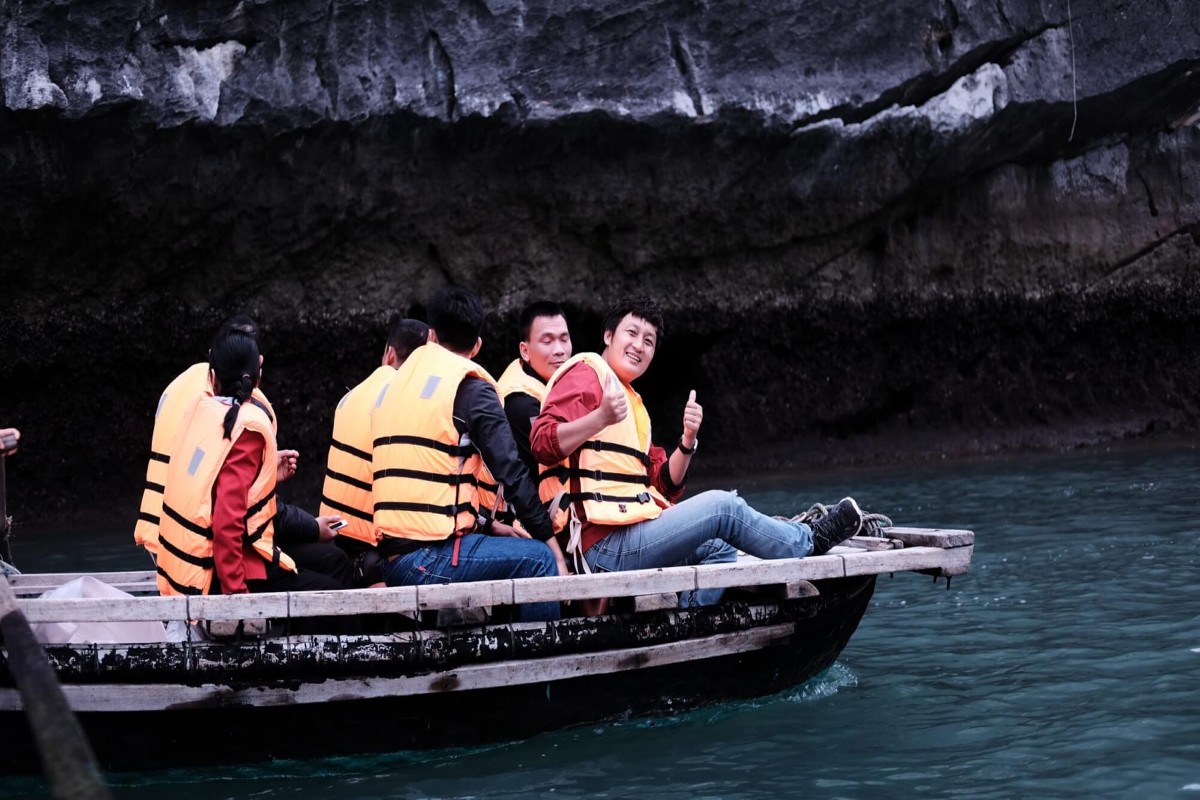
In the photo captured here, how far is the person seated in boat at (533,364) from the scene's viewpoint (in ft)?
17.9

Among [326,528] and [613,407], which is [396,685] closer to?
[326,528]

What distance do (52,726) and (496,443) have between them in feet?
7.37

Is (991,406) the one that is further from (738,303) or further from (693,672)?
(693,672)

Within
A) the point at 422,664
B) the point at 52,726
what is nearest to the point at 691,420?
the point at 422,664

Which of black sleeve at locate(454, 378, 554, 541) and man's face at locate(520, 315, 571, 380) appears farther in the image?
man's face at locate(520, 315, 571, 380)

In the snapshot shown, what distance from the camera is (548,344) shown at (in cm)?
579

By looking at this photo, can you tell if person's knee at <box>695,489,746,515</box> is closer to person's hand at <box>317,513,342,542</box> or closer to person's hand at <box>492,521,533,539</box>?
person's hand at <box>492,521,533,539</box>

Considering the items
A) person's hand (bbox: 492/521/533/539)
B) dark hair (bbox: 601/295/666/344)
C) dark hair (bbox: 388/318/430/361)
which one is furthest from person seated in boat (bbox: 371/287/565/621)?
dark hair (bbox: 388/318/430/361)

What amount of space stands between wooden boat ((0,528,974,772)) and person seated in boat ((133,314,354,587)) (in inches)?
17.1

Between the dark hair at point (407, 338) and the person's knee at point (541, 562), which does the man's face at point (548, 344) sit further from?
the person's knee at point (541, 562)

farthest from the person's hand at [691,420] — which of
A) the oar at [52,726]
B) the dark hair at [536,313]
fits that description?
the oar at [52,726]

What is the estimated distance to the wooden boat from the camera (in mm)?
4602

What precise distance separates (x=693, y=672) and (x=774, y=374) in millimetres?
8970

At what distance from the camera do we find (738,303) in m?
13.6
